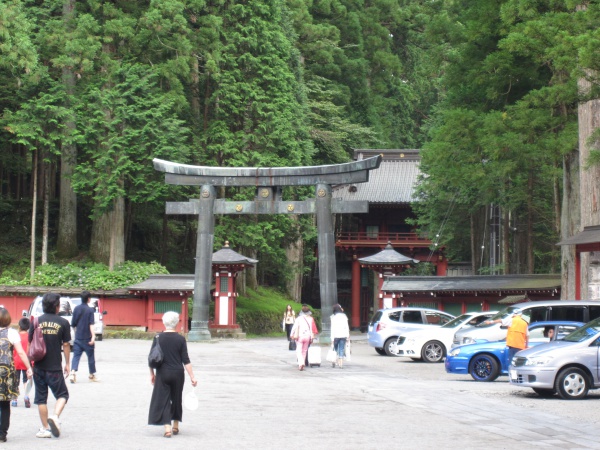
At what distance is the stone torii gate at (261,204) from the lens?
118 feet

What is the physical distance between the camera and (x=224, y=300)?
4134cm

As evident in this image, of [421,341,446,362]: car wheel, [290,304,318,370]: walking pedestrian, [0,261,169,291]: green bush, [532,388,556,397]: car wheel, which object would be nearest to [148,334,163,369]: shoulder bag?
[532,388,556,397]: car wheel

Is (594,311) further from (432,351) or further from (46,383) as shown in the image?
(46,383)

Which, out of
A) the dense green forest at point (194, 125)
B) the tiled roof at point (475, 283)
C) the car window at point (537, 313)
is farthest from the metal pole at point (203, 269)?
the car window at point (537, 313)

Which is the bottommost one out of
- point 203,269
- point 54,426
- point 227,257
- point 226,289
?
point 54,426

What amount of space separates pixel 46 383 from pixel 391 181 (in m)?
52.7

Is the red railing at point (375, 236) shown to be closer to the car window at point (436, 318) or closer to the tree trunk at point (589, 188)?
the car window at point (436, 318)

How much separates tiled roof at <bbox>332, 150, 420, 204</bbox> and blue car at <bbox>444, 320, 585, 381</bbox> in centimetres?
4153

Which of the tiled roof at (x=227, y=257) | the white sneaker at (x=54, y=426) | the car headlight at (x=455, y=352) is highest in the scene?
the tiled roof at (x=227, y=257)

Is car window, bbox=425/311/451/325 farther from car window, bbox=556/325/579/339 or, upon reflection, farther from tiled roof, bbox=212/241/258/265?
tiled roof, bbox=212/241/258/265

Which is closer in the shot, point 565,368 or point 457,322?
point 565,368

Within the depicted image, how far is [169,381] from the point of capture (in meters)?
11.0

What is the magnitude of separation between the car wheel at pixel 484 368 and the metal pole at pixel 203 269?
1758 centimetres

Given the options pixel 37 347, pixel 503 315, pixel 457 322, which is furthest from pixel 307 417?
pixel 457 322
